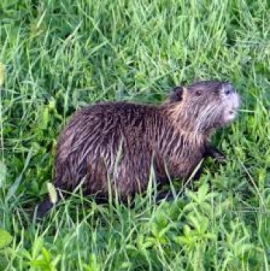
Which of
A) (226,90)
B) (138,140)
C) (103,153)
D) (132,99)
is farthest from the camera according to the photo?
(132,99)

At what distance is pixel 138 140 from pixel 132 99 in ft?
1.82

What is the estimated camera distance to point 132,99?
4.52 m

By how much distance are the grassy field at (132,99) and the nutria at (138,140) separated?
0.34ft

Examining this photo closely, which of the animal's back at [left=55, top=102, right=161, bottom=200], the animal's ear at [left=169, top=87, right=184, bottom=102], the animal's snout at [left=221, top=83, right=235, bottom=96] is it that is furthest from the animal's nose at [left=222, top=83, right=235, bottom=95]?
the animal's back at [left=55, top=102, right=161, bottom=200]

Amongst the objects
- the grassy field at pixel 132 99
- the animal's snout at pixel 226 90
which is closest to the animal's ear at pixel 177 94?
the animal's snout at pixel 226 90

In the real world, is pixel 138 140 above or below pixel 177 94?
below

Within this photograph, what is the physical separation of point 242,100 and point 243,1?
86 centimetres

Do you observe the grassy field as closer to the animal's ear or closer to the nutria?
the nutria

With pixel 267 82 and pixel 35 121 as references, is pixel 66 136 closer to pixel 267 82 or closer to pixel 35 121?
pixel 35 121

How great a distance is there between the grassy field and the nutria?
0.10 meters

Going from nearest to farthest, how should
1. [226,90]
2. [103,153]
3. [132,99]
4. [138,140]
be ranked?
1. [103,153]
2. [138,140]
3. [226,90]
4. [132,99]

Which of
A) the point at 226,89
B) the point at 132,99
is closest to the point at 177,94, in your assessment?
the point at 226,89

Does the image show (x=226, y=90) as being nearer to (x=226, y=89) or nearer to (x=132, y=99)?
(x=226, y=89)

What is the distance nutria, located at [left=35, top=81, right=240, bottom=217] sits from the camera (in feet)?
12.8
